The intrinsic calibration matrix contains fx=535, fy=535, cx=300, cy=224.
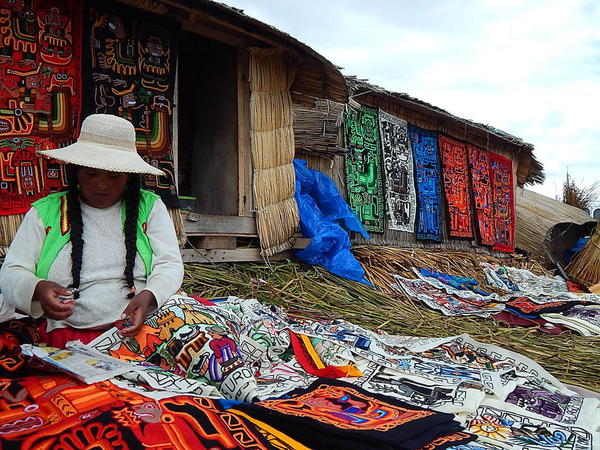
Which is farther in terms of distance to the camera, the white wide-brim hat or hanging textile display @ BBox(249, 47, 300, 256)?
hanging textile display @ BBox(249, 47, 300, 256)

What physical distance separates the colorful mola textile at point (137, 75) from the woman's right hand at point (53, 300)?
1857mm

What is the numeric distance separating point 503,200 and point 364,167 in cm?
419

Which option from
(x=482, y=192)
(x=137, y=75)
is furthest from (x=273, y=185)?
(x=482, y=192)

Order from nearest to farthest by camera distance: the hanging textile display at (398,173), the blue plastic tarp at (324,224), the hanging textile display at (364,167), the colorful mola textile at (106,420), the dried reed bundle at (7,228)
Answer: the colorful mola textile at (106,420) → the dried reed bundle at (7,228) → the blue plastic tarp at (324,224) → the hanging textile display at (364,167) → the hanging textile display at (398,173)

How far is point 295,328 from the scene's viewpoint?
3.00 m

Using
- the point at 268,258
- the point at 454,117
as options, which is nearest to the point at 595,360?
the point at 268,258

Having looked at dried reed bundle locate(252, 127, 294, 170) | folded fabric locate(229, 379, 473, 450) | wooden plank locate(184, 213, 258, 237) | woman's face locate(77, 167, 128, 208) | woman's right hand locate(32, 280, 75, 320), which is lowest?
folded fabric locate(229, 379, 473, 450)

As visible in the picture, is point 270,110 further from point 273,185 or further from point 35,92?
point 35,92

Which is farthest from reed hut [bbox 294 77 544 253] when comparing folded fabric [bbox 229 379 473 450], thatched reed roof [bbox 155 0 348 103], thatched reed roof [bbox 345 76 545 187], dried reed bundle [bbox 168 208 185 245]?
folded fabric [bbox 229 379 473 450]

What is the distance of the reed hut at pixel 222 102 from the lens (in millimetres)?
3693

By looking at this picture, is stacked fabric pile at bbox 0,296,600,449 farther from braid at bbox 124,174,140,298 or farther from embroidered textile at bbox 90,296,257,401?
braid at bbox 124,174,140,298

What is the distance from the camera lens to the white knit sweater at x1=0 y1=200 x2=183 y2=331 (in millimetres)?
1979

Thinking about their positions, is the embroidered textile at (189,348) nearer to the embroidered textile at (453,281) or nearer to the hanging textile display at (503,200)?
the embroidered textile at (453,281)

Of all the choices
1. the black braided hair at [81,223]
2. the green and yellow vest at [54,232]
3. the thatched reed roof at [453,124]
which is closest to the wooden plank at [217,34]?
the thatched reed roof at [453,124]
